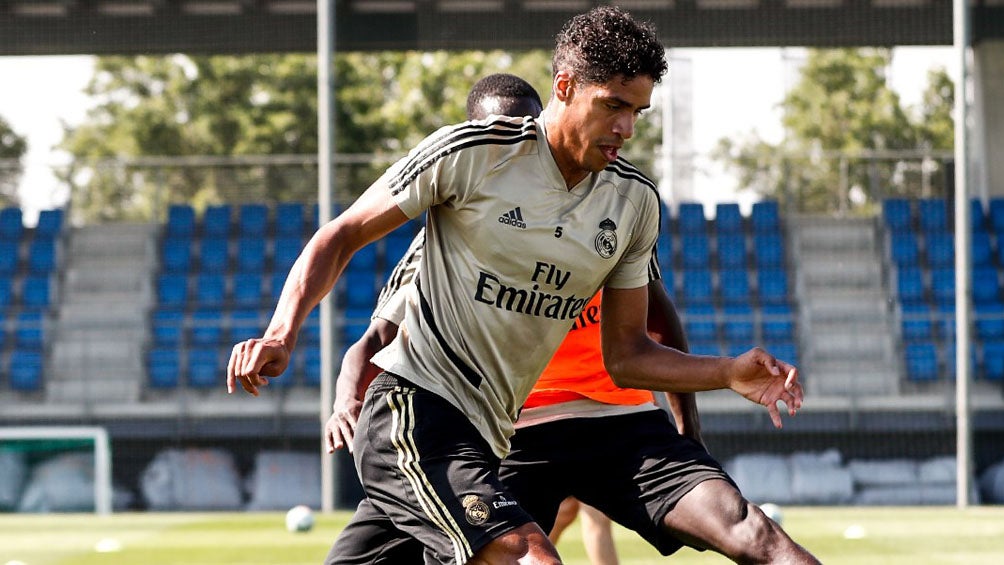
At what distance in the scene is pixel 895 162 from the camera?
59.4ft

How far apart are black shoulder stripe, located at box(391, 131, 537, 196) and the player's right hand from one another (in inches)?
25.0

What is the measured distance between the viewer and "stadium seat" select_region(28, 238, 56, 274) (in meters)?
20.0

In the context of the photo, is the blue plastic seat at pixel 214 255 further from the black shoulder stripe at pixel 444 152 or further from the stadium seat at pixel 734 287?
the black shoulder stripe at pixel 444 152

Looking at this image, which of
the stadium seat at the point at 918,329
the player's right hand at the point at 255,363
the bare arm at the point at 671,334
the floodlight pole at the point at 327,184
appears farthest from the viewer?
the stadium seat at the point at 918,329

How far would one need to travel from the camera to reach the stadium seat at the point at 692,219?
63.1 ft

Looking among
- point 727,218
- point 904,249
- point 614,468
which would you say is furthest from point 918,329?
point 614,468

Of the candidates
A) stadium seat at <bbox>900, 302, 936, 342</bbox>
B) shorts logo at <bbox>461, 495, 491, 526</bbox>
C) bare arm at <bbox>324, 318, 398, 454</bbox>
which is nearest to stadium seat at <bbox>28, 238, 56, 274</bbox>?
stadium seat at <bbox>900, 302, 936, 342</bbox>

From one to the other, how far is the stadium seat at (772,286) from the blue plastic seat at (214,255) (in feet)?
23.5

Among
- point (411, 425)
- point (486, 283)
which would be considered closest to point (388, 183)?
point (486, 283)

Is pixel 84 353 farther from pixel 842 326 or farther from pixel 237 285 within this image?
pixel 842 326

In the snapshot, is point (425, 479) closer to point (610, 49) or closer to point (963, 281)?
point (610, 49)

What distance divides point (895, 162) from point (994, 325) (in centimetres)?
233

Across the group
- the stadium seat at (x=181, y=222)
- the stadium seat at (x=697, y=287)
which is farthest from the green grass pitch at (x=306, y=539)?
the stadium seat at (x=181, y=222)

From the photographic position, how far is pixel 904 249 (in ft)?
62.8
